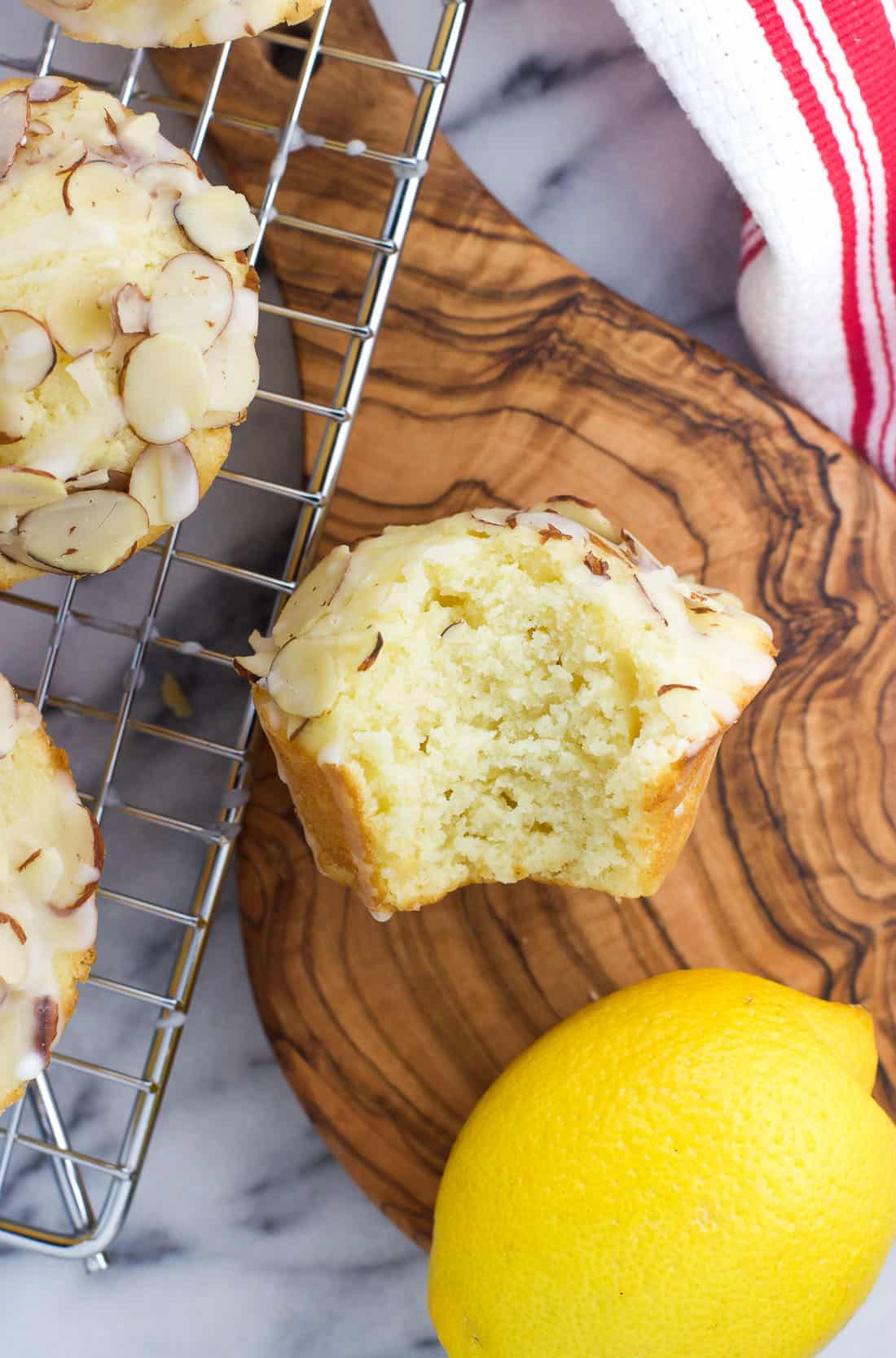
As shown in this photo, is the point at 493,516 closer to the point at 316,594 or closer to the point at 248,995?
the point at 316,594

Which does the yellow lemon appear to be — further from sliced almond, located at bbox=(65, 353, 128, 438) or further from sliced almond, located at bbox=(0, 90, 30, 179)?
sliced almond, located at bbox=(0, 90, 30, 179)

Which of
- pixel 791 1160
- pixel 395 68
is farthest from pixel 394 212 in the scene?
pixel 791 1160

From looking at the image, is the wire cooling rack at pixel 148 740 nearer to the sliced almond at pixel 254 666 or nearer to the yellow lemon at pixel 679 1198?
the sliced almond at pixel 254 666

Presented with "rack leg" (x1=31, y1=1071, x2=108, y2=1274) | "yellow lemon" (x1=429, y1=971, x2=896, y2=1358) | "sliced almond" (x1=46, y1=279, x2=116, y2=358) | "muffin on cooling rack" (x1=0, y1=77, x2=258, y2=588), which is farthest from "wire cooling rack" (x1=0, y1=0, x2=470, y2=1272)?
"yellow lemon" (x1=429, y1=971, x2=896, y2=1358)

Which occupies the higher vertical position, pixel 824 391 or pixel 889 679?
pixel 824 391

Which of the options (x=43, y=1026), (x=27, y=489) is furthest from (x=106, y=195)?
A: (x=43, y=1026)

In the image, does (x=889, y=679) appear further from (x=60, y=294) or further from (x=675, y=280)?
(x=60, y=294)
